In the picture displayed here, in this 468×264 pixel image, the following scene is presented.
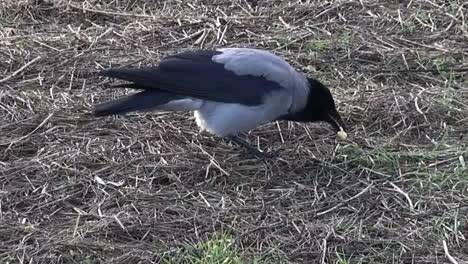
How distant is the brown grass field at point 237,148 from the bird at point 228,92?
0.18 meters

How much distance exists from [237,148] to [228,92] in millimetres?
366

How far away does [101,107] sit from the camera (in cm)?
498

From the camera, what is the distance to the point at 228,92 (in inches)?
206

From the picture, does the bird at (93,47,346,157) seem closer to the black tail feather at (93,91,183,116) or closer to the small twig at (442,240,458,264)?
the black tail feather at (93,91,183,116)

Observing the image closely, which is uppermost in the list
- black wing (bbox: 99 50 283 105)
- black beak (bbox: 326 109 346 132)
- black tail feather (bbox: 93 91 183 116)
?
black wing (bbox: 99 50 283 105)

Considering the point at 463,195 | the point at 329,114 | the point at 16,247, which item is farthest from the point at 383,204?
the point at 16,247

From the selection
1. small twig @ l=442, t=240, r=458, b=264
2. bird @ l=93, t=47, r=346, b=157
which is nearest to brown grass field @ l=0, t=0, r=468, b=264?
small twig @ l=442, t=240, r=458, b=264

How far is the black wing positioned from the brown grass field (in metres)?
0.33

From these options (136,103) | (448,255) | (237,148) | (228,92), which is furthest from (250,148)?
(448,255)

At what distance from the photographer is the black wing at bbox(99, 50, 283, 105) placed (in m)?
5.12

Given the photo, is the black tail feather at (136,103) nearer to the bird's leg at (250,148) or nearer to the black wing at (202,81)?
the black wing at (202,81)

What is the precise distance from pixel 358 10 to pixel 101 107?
9.40 ft

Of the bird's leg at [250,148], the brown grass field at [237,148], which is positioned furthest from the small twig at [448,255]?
the bird's leg at [250,148]

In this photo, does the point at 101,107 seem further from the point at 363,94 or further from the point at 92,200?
the point at 363,94
